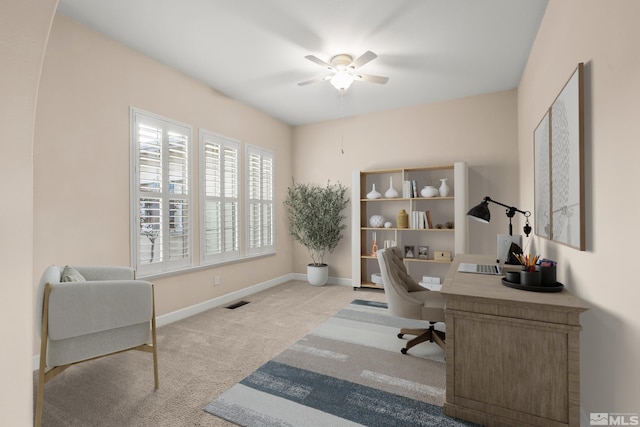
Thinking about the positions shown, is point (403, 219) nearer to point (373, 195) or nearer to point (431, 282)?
point (373, 195)

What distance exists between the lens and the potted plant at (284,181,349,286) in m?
5.05

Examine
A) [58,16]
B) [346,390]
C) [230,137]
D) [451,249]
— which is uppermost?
[58,16]

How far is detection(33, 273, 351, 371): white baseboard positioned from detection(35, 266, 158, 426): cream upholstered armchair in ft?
3.11

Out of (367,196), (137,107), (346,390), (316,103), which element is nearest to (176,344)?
(346,390)

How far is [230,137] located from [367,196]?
2.28m

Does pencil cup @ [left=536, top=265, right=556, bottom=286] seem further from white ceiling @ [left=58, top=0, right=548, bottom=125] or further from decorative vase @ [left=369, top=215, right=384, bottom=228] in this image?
decorative vase @ [left=369, top=215, right=384, bottom=228]

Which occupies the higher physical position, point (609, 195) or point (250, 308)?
point (609, 195)

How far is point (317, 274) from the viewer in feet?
16.7

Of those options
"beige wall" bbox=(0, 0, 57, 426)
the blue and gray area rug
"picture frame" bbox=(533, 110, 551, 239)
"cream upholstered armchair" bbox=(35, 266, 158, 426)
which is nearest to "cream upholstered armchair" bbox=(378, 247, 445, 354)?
the blue and gray area rug

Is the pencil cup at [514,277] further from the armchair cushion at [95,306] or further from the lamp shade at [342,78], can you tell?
the lamp shade at [342,78]

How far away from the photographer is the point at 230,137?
4281mm

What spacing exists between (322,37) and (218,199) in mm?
2378

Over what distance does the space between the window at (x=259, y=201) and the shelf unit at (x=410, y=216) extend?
1.42m

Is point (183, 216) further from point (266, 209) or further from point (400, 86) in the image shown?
point (400, 86)
